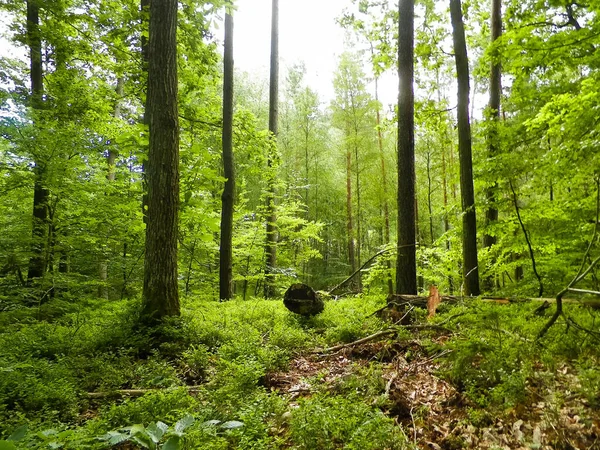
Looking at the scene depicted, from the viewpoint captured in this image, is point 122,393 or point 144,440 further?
point 122,393

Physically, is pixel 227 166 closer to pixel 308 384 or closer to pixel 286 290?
pixel 286 290

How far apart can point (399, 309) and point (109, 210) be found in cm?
600

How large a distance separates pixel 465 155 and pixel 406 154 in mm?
1743

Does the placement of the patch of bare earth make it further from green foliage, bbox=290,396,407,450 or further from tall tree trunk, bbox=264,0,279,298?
tall tree trunk, bbox=264,0,279,298

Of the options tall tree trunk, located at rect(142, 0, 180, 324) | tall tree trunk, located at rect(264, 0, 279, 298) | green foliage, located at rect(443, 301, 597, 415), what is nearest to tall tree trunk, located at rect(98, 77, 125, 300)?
tall tree trunk, located at rect(142, 0, 180, 324)

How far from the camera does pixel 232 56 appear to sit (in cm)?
888

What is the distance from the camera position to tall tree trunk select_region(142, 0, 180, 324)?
5.03 metres

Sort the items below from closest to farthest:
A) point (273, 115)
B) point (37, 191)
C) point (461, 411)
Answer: point (461, 411)
point (37, 191)
point (273, 115)

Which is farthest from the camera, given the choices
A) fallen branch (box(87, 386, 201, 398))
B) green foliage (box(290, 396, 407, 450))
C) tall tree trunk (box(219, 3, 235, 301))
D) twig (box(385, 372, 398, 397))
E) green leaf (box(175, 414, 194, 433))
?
tall tree trunk (box(219, 3, 235, 301))

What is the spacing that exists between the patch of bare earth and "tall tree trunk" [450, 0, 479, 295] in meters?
4.01

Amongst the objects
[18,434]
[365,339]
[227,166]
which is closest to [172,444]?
[18,434]

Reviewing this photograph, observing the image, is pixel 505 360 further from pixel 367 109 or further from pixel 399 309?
pixel 367 109

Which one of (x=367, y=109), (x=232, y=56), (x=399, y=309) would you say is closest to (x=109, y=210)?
(x=232, y=56)

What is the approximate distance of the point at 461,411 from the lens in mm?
2650
